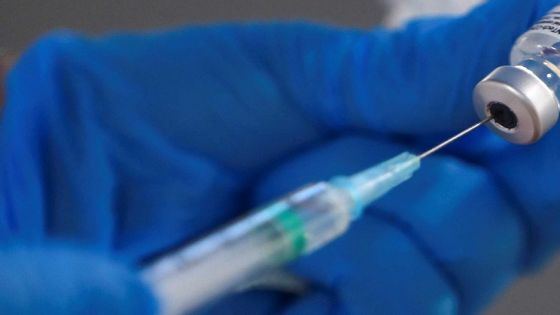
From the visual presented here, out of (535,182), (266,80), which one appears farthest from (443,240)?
(266,80)

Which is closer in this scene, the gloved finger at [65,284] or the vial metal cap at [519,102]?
the gloved finger at [65,284]

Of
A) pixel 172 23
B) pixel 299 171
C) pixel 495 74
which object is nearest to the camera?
pixel 495 74

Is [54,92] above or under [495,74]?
above

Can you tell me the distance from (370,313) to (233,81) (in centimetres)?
20

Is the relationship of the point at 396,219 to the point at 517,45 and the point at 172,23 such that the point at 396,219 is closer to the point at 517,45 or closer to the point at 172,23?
the point at 517,45

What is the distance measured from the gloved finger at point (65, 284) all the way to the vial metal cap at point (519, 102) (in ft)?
0.77

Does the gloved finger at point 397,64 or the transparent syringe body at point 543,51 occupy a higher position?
the gloved finger at point 397,64

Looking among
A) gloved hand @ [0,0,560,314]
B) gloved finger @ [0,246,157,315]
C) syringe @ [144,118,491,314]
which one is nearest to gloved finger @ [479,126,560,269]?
gloved hand @ [0,0,560,314]

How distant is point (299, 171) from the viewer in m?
0.47

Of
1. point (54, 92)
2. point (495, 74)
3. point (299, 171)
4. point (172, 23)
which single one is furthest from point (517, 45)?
point (172, 23)

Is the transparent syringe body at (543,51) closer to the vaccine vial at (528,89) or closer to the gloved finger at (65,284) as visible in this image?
the vaccine vial at (528,89)

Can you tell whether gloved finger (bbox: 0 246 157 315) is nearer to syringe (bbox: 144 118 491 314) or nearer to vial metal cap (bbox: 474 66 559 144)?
syringe (bbox: 144 118 491 314)

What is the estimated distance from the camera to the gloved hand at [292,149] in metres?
0.41

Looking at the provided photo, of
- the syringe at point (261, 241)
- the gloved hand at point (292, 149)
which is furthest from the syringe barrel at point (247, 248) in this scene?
the gloved hand at point (292, 149)
